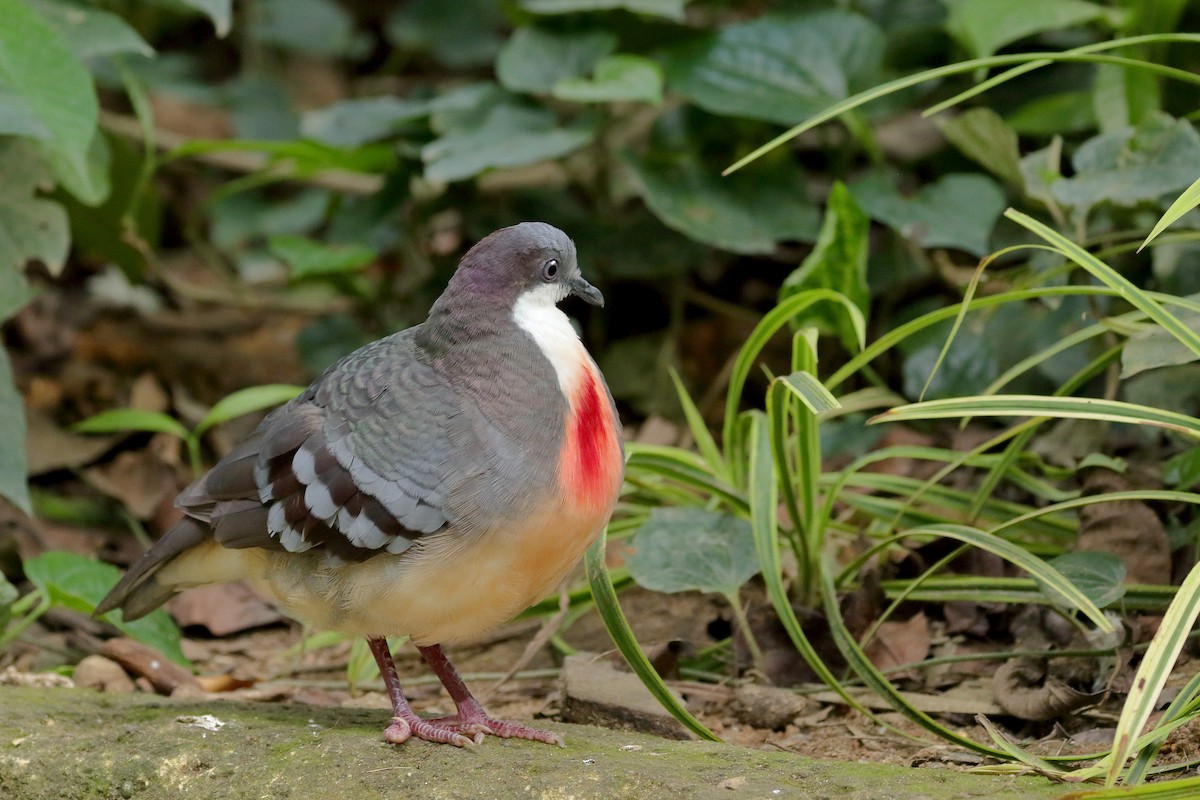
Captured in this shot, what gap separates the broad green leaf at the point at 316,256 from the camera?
16.5 ft

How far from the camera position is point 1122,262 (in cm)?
404

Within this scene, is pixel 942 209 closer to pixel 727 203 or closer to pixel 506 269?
pixel 727 203

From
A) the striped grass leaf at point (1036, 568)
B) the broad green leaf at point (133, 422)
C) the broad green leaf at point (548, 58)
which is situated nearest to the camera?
the striped grass leaf at point (1036, 568)

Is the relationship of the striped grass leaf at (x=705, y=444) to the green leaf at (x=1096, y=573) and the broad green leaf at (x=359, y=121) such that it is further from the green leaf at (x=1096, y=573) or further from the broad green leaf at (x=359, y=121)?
the broad green leaf at (x=359, y=121)

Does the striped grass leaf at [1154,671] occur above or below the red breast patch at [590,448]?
below

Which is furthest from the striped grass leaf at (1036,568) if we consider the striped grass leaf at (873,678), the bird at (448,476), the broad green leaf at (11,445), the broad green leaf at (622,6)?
the broad green leaf at (11,445)

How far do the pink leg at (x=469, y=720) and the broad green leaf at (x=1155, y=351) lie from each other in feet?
A: 5.03

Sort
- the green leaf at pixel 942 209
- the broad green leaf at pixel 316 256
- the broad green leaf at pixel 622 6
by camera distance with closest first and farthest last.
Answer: the green leaf at pixel 942 209 → the broad green leaf at pixel 622 6 → the broad green leaf at pixel 316 256

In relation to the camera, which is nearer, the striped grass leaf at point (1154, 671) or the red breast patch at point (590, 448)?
the striped grass leaf at point (1154, 671)

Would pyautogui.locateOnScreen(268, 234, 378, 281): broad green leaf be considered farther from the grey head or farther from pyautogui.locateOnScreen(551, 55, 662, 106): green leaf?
the grey head

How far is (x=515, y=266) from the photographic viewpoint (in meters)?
2.83

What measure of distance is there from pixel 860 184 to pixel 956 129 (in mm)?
566

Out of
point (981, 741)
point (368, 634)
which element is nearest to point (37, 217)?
point (368, 634)

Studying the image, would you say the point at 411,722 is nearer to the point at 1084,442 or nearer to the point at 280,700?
the point at 280,700
